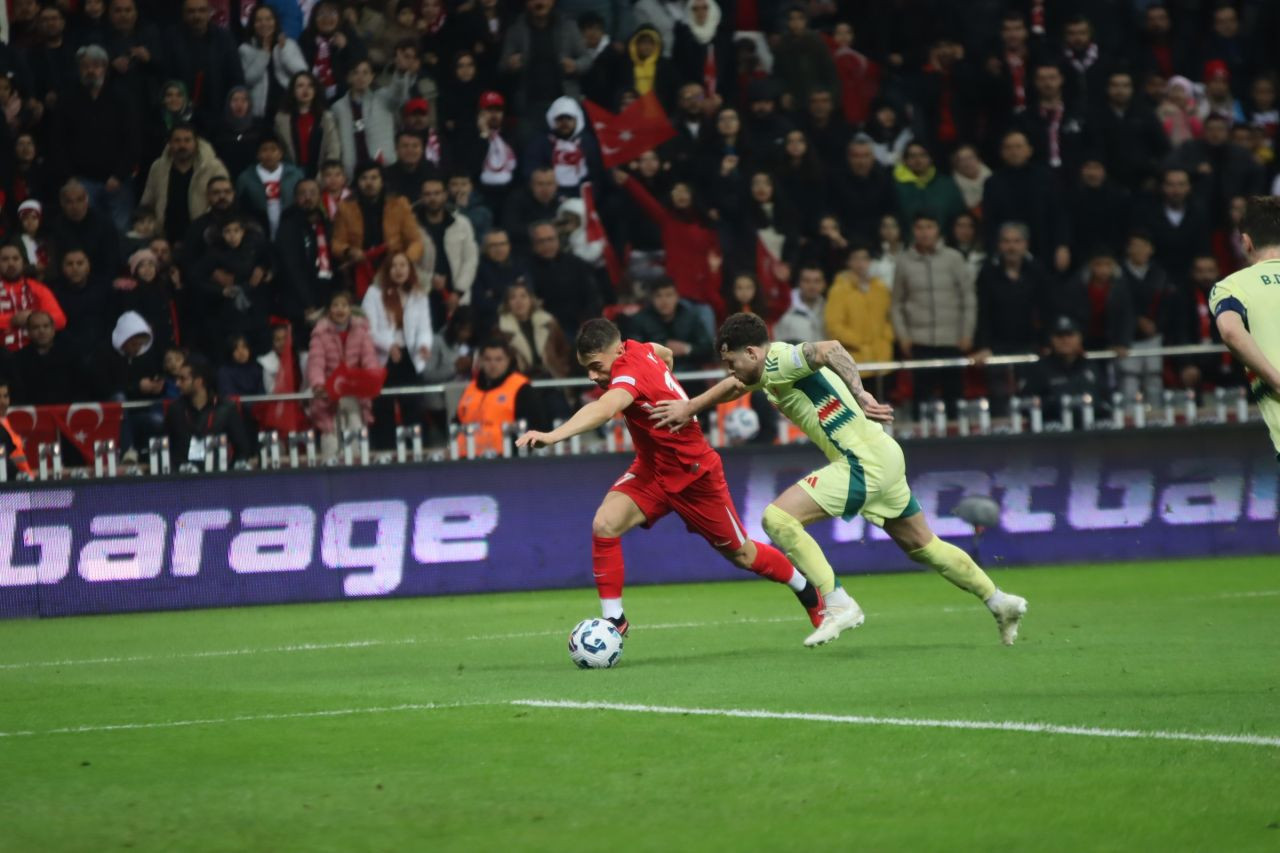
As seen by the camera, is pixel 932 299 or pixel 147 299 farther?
pixel 932 299

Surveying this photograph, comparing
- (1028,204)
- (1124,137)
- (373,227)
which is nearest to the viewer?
(373,227)

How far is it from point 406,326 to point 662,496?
7099 mm

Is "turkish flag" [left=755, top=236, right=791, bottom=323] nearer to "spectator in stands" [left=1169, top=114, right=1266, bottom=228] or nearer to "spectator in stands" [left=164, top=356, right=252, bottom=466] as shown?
"spectator in stands" [left=1169, top=114, right=1266, bottom=228]

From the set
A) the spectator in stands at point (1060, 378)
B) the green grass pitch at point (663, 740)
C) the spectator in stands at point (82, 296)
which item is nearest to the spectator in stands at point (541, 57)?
the spectator in stands at point (82, 296)

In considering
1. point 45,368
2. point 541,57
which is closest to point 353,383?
point 45,368

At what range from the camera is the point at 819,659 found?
10445mm

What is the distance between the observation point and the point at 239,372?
17312 millimetres

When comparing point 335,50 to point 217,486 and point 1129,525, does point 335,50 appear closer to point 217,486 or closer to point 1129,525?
point 217,486

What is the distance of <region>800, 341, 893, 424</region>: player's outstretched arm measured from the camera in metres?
10.2

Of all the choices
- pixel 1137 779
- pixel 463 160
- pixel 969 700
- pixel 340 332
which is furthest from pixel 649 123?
pixel 1137 779

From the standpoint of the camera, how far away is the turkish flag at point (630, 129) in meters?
20.0

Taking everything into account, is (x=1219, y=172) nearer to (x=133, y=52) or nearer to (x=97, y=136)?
(x=133, y=52)

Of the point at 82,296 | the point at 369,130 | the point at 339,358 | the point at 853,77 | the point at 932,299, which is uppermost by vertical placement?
the point at 853,77

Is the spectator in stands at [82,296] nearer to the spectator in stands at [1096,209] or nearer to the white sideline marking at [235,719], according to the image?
the white sideline marking at [235,719]
